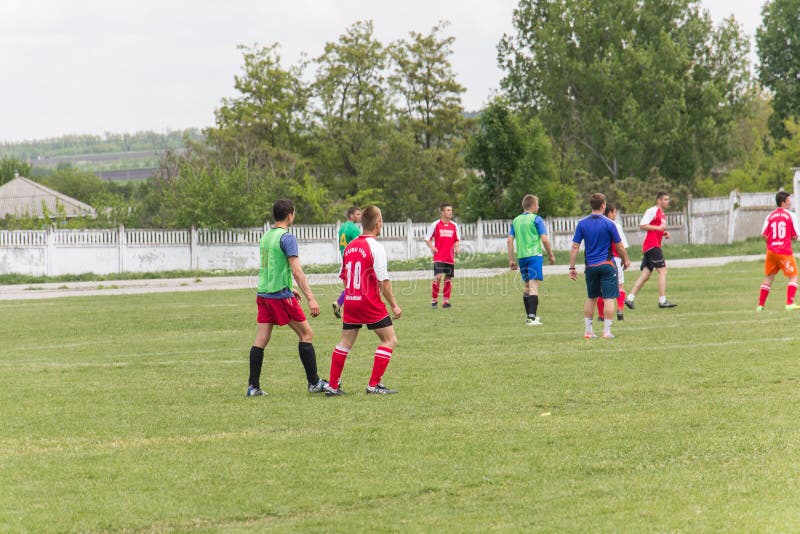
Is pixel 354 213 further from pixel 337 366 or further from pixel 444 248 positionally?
pixel 337 366

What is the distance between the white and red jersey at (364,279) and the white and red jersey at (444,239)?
10964 mm

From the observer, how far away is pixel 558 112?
6650 cm

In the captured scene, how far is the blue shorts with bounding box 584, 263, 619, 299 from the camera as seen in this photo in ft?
47.9

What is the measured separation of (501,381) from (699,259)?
28768 mm

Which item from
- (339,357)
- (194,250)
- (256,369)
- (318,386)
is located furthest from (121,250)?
(339,357)

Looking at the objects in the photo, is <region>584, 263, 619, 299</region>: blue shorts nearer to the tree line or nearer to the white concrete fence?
the white concrete fence

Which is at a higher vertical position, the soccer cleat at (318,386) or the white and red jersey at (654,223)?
the white and red jersey at (654,223)

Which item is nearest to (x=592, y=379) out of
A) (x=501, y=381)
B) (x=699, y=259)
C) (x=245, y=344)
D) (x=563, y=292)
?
(x=501, y=381)

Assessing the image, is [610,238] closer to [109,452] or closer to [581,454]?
[581,454]

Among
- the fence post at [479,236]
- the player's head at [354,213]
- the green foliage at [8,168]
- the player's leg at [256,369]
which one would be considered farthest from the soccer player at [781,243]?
the green foliage at [8,168]

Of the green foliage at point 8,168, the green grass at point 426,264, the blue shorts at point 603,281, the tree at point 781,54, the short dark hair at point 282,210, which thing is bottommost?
the green grass at point 426,264

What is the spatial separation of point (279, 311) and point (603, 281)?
5658 mm

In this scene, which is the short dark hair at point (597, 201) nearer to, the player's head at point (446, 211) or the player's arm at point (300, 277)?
the player's arm at point (300, 277)

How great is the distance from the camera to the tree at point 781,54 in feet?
226
